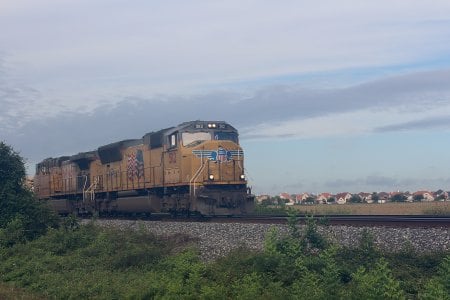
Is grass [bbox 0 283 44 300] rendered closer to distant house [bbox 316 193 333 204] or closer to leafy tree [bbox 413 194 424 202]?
leafy tree [bbox 413 194 424 202]

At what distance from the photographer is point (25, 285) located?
41.2 ft

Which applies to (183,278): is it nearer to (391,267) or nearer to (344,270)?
(344,270)

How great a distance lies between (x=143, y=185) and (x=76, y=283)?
1313 cm

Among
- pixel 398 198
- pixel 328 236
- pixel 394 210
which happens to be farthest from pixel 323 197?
pixel 328 236

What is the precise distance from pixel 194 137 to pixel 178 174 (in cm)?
144

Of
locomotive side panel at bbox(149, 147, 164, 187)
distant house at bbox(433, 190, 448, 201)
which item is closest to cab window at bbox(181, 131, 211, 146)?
locomotive side panel at bbox(149, 147, 164, 187)

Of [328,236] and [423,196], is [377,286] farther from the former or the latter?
[423,196]

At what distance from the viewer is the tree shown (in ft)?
56.7

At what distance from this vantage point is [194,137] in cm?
2241

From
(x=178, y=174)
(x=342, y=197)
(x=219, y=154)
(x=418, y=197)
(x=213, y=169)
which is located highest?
(x=219, y=154)

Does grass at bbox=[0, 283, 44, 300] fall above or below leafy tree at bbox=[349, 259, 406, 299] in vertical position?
below

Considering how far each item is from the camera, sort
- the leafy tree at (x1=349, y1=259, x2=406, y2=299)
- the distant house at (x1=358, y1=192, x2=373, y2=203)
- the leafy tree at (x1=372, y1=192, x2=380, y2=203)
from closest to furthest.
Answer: the leafy tree at (x1=349, y1=259, x2=406, y2=299)
the distant house at (x1=358, y1=192, x2=373, y2=203)
the leafy tree at (x1=372, y1=192, x2=380, y2=203)

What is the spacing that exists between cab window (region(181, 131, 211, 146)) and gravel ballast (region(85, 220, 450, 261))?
19.9ft

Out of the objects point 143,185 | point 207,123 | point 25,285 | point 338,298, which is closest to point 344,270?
point 338,298
